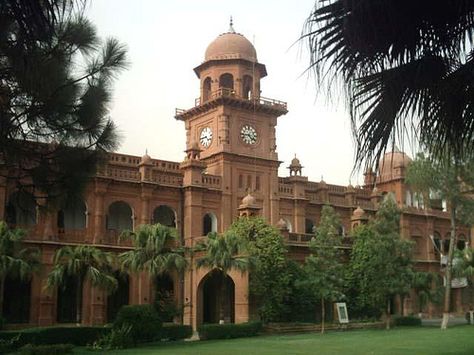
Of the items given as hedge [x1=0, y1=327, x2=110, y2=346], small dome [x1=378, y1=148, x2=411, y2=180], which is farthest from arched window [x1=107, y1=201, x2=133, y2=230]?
small dome [x1=378, y1=148, x2=411, y2=180]

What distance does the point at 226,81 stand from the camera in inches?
1800

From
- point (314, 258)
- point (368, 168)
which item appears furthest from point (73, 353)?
point (368, 168)

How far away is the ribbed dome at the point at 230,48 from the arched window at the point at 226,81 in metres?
1.30

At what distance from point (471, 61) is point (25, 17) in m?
3.91

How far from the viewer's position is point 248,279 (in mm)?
35344

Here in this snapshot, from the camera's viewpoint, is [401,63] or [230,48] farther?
[230,48]

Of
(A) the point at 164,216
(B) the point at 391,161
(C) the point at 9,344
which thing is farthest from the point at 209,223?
(B) the point at 391,161

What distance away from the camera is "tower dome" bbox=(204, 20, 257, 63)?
45.1m

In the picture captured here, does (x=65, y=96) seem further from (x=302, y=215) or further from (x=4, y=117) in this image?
(x=302, y=215)

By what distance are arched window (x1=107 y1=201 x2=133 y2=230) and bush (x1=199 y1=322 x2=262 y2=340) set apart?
12243mm

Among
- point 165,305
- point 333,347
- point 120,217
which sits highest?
point 120,217

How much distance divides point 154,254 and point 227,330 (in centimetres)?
516

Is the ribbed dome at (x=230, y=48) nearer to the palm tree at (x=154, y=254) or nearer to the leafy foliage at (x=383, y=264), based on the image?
the leafy foliage at (x=383, y=264)

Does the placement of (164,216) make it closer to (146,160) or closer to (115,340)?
(146,160)
